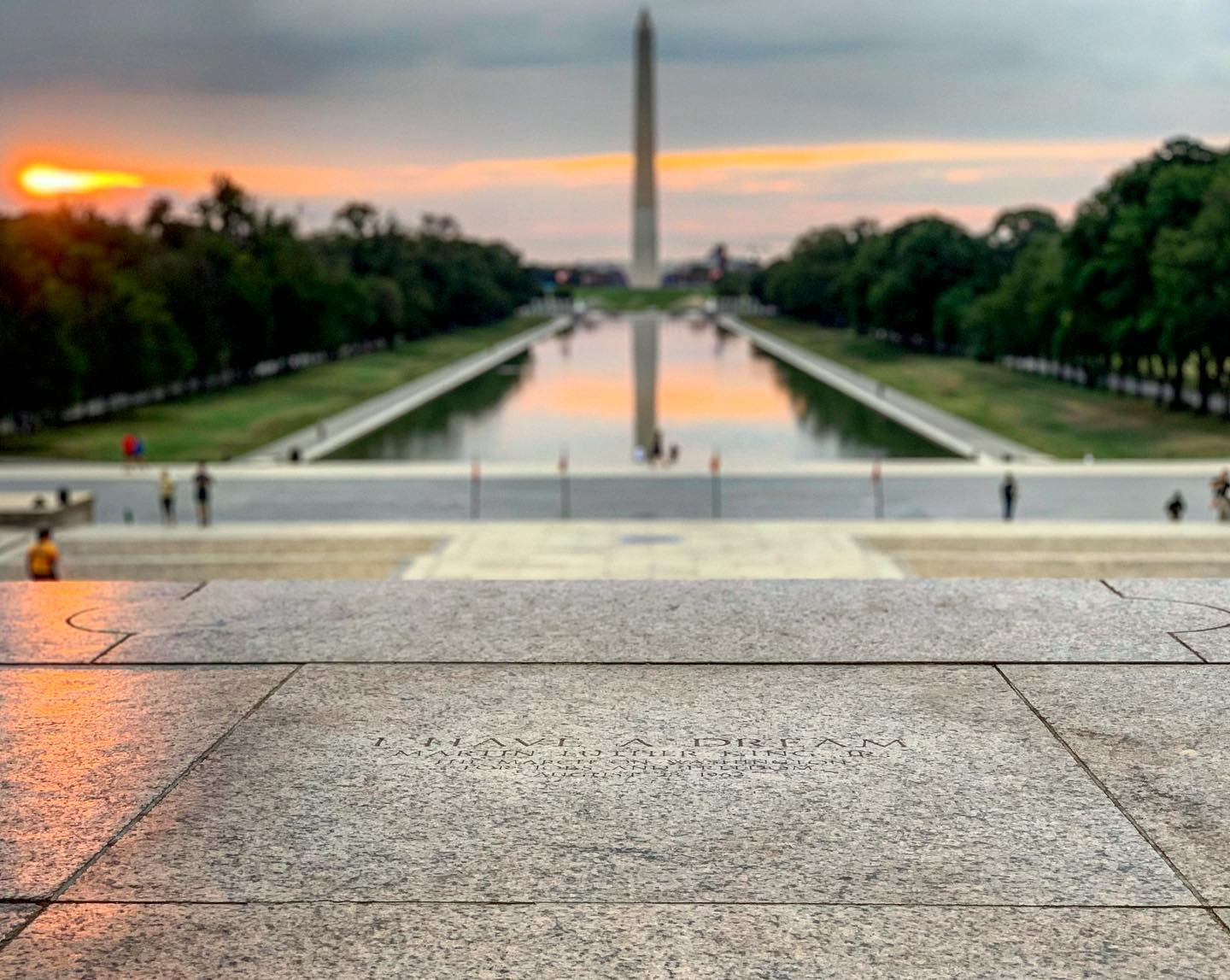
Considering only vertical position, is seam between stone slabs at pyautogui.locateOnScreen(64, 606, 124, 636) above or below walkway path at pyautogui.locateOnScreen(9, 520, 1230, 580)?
above

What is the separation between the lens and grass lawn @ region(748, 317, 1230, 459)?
5672cm

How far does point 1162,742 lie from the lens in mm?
6520

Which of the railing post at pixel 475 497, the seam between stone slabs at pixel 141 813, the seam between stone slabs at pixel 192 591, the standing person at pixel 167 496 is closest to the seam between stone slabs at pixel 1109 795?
the seam between stone slabs at pixel 141 813

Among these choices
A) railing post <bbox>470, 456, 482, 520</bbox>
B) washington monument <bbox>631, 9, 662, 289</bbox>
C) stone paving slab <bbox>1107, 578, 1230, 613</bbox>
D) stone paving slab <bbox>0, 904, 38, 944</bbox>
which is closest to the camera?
stone paving slab <bbox>0, 904, 38, 944</bbox>

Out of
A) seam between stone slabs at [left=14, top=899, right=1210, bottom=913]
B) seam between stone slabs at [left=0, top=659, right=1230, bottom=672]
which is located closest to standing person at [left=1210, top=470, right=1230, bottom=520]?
seam between stone slabs at [left=0, top=659, right=1230, bottom=672]

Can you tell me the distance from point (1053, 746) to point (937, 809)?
924 mm

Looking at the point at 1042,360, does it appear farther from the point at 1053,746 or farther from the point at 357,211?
the point at 1053,746

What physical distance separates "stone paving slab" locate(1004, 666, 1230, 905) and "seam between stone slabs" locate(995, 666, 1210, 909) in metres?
0.02

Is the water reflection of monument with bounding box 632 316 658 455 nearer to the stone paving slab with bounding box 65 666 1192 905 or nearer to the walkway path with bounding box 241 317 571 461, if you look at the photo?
the walkway path with bounding box 241 317 571 461

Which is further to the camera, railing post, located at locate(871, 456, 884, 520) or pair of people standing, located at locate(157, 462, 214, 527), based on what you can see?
railing post, located at locate(871, 456, 884, 520)

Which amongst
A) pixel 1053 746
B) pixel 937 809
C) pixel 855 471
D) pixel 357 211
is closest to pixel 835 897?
pixel 937 809

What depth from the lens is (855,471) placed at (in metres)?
48.8

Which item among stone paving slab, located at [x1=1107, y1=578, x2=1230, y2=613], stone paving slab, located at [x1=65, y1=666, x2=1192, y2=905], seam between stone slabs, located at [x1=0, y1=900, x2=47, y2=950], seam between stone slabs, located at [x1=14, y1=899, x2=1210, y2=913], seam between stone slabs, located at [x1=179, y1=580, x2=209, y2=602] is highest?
stone paving slab, located at [x1=1107, y1=578, x2=1230, y2=613]

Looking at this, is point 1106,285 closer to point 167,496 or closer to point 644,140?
point 167,496
